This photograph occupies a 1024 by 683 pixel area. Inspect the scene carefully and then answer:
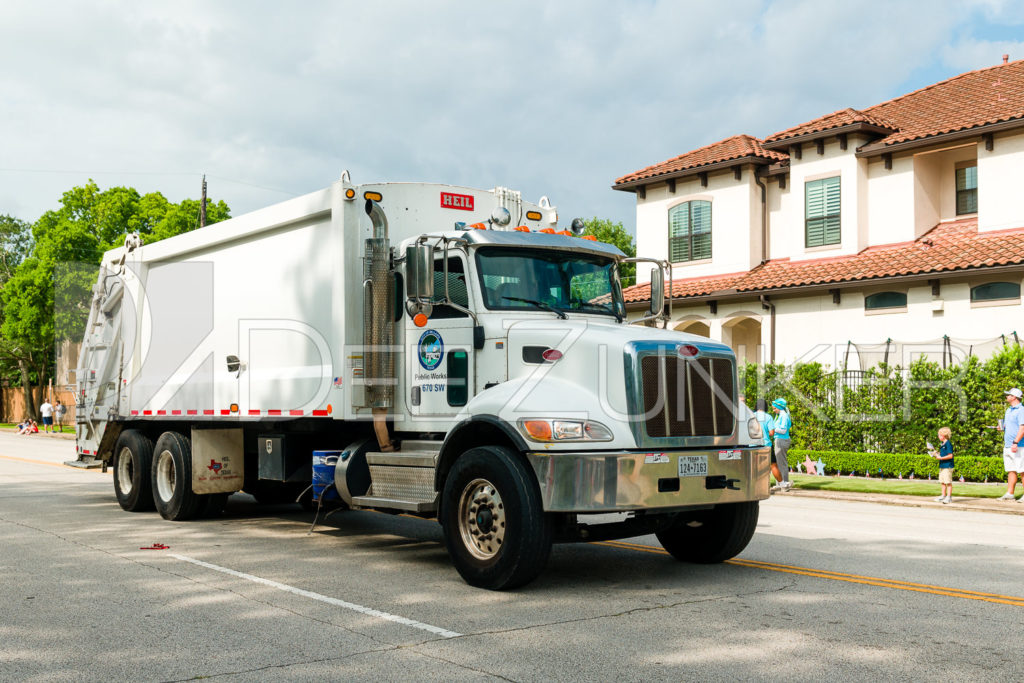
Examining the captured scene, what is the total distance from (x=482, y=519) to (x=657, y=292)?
3.29 meters

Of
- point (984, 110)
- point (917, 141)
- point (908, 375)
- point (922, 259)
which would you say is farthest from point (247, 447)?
point (984, 110)

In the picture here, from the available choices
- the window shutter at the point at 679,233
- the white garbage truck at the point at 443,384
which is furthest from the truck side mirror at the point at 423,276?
the window shutter at the point at 679,233

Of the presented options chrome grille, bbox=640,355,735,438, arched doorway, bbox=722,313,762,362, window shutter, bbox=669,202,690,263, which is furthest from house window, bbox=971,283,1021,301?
chrome grille, bbox=640,355,735,438

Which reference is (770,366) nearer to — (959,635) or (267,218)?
(267,218)

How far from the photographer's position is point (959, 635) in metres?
6.41

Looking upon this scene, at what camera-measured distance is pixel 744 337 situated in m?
29.2

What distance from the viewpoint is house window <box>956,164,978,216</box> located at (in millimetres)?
24844

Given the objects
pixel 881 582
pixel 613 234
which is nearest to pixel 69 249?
pixel 613 234

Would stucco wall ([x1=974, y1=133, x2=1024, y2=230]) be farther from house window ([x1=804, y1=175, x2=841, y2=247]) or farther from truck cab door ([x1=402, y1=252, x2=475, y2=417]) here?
truck cab door ([x1=402, y1=252, x2=475, y2=417])

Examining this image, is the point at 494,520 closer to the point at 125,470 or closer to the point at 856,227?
the point at 125,470

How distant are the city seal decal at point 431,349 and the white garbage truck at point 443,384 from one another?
21mm

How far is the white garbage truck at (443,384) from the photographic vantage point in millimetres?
7793

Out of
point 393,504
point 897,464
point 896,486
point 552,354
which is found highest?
point 552,354

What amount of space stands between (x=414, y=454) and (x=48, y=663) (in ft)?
12.7
